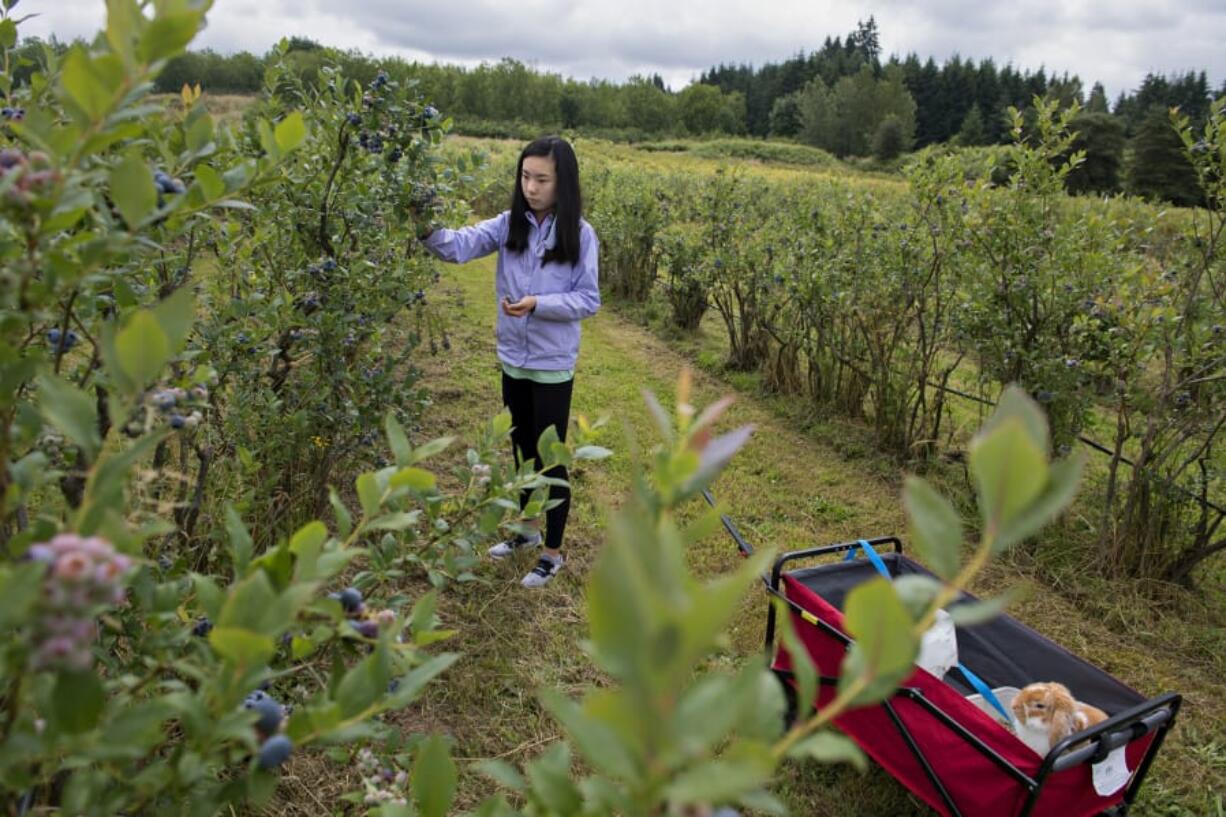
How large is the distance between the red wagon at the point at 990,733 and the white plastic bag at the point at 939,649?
0.14m

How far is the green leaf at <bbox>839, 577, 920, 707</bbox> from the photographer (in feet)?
1.38

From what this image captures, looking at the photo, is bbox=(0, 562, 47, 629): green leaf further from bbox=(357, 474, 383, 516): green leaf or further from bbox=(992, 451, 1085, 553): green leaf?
bbox=(992, 451, 1085, 553): green leaf

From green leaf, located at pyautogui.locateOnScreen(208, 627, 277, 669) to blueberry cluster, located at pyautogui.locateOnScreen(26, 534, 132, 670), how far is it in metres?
0.07

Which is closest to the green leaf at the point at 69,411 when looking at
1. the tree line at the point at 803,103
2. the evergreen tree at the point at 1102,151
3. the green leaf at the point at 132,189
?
the green leaf at the point at 132,189

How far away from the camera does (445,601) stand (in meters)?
3.02

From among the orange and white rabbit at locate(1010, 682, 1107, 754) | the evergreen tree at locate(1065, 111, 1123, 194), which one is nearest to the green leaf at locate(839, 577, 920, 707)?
the orange and white rabbit at locate(1010, 682, 1107, 754)

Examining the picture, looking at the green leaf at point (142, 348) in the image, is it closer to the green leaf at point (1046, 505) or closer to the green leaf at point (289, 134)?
the green leaf at point (289, 134)

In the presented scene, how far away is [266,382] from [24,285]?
2175mm

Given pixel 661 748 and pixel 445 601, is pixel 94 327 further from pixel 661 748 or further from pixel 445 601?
pixel 445 601

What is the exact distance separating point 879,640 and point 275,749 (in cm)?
50

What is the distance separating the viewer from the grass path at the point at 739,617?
2385mm

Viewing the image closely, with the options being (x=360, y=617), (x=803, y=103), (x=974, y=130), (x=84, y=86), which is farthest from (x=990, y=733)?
(x=803, y=103)

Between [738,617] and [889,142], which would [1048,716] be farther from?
[889,142]

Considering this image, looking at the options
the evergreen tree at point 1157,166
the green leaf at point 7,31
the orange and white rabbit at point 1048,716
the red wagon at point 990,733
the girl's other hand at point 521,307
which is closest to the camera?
the green leaf at point 7,31
